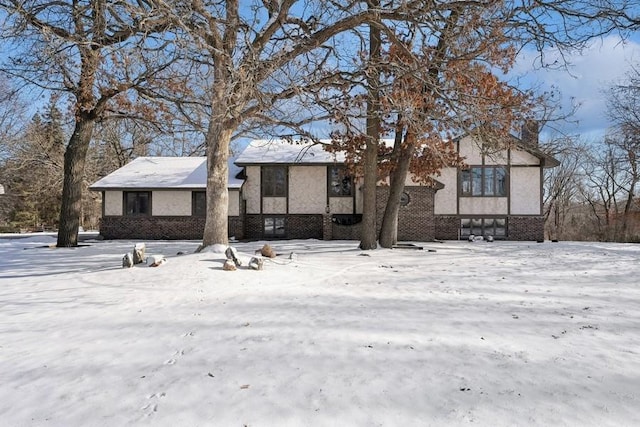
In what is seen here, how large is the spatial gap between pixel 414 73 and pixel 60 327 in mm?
8992

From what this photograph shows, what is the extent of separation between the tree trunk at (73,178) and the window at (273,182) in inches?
351

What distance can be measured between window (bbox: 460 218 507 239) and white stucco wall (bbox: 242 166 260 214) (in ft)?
37.1

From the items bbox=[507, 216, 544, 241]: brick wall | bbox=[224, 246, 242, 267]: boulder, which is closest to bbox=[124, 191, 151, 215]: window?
bbox=[224, 246, 242, 267]: boulder

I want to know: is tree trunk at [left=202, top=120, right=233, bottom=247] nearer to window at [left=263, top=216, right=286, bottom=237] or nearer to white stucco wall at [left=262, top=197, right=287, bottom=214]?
white stucco wall at [left=262, top=197, right=287, bottom=214]

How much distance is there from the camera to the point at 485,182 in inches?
890

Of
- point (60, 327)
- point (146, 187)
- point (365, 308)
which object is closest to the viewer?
point (60, 327)

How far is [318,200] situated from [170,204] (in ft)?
25.7

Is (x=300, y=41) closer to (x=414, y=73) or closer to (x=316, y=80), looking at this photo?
(x=316, y=80)

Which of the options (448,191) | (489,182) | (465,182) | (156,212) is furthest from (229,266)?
(489,182)

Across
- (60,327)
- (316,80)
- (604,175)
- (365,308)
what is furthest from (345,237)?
(604,175)

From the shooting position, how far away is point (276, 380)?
3217mm

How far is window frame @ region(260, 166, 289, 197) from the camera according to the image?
22.2 metres

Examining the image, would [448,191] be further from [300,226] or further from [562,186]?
[562,186]

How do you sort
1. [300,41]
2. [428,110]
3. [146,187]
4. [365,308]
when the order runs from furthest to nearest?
[146,187], [428,110], [300,41], [365,308]
